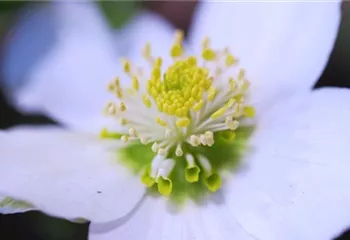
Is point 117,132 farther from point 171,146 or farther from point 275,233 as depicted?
point 275,233

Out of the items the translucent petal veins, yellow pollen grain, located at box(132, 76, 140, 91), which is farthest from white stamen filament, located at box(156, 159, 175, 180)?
yellow pollen grain, located at box(132, 76, 140, 91)

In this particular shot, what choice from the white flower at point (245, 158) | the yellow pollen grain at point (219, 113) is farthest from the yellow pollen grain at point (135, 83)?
the yellow pollen grain at point (219, 113)

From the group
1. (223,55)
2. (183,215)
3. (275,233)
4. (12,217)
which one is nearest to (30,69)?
(12,217)

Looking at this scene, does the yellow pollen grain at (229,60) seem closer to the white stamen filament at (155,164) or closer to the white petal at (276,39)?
the white petal at (276,39)

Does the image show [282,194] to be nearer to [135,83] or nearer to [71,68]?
[135,83]

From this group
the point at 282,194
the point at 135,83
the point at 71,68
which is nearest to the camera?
the point at 282,194

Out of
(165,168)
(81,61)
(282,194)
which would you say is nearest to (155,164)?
(165,168)

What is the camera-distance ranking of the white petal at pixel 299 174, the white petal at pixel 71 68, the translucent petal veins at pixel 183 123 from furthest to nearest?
the white petal at pixel 71 68
the translucent petal veins at pixel 183 123
the white petal at pixel 299 174
